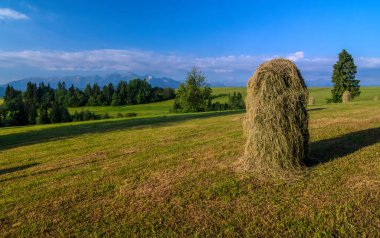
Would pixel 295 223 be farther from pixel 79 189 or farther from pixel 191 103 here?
pixel 191 103

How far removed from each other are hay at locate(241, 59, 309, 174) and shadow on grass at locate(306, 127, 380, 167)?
113 centimetres

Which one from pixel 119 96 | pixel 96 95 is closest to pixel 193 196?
pixel 119 96

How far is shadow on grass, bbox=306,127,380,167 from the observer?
8.46m

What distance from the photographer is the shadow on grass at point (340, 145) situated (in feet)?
27.8

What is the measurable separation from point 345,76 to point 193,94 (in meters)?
31.5

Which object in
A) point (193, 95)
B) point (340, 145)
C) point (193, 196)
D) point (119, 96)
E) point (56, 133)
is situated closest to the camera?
point (193, 196)

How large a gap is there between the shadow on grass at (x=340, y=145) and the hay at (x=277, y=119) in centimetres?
113

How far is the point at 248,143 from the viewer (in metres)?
7.79

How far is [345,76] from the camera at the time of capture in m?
51.6

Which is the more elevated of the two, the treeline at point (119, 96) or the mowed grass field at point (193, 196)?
the treeline at point (119, 96)

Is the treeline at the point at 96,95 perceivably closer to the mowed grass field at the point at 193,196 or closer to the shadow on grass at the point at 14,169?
the shadow on grass at the point at 14,169

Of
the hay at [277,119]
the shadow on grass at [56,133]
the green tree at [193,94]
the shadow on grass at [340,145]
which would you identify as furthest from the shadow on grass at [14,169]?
the green tree at [193,94]

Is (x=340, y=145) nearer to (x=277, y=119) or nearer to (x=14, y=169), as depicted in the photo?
(x=277, y=119)

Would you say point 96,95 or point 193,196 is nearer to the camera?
point 193,196
